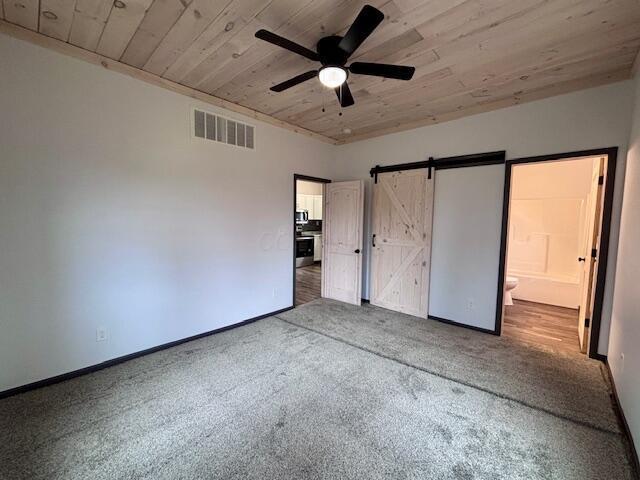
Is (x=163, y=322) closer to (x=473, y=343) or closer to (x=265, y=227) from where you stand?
(x=265, y=227)

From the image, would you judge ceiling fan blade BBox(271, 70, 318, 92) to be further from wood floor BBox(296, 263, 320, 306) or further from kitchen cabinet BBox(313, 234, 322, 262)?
kitchen cabinet BBox(313, 234, 322, 262)

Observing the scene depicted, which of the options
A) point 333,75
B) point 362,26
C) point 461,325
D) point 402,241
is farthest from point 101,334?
point 461,325

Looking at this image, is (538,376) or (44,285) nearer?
(44,285)

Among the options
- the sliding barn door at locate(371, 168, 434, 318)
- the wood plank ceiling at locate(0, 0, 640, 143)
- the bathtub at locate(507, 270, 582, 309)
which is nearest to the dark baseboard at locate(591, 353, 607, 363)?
the sliding barn door at locate(371, 168, 434, 318)

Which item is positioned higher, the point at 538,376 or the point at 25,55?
the point at 25,55

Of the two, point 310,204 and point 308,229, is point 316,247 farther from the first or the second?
point 310,204

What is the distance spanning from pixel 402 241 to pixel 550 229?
298 centimetres

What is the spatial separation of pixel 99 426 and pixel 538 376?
138 inches

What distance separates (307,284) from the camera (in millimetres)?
5809

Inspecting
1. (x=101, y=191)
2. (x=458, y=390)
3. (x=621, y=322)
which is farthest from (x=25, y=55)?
(x=621, y=322)

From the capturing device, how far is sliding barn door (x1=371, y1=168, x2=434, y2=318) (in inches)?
151

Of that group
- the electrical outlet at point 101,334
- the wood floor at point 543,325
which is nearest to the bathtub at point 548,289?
the wood floor at point 543,325

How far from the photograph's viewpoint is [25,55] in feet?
6.67

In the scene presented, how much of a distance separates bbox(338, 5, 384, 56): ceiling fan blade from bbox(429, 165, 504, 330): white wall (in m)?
2.46
